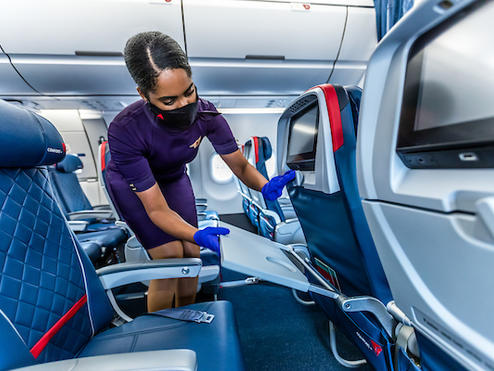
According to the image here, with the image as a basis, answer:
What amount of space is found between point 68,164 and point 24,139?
10.1 feet

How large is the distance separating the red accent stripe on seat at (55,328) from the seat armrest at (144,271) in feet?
0.50

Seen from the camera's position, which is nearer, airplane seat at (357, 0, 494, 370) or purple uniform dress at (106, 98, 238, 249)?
airplane seat at (357, 0, 494, 370)

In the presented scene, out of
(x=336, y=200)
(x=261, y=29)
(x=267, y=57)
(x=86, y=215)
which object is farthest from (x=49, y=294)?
(x=267, y=57)

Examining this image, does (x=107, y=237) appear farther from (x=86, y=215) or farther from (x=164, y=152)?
(x=164, y=152)

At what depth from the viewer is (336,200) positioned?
35.3 inches

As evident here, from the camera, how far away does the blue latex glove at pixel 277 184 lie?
1281 mm

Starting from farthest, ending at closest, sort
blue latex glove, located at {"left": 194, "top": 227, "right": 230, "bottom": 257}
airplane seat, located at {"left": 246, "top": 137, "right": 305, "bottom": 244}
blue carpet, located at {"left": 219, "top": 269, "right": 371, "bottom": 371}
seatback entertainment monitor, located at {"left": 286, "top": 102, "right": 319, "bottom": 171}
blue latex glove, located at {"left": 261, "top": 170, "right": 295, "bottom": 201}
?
airplane seat, located at {"left": 246, "top": 137, "right": 305, "bottom": 244} < blue carpet, located at {"left": 219, "top": 269, "right": 371, "bottom": 371} < blue latex glove, located at {"left": 261, "top": 170, "right": 295, "bottom": 201} < blue latex glove, located at {"left": 194, "top": 227, "right": 230, "bottom": 257} < seatback entertainment monitor, located at {"left": 286, "top": 102, "right": 319, "bottom": 171}

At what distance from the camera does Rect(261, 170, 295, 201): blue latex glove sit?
1281mm

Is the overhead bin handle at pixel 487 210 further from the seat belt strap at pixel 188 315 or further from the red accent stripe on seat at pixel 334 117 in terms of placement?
the seat belt strap at pixel 188 315

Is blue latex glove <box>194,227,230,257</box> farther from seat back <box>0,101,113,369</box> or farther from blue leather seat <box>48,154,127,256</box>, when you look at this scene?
blue leather seat <box>48,154,127,256</box>

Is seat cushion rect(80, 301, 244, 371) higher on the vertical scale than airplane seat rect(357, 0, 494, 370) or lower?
lower

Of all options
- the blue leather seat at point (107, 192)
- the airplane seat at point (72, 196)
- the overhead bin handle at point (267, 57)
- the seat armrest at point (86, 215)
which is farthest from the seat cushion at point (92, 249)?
the overhead bin handle at point (267, 57)

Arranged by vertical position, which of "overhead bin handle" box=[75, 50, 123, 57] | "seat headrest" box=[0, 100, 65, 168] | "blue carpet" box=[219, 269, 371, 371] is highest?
"overhead bin handle" box=[75, 50, 123, 57]

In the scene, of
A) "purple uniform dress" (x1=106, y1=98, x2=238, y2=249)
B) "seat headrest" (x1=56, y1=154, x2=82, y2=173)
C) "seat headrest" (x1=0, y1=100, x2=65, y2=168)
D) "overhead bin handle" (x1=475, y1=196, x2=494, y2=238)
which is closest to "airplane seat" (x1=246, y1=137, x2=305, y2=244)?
"purple uniform dress" (x1=106, y1=98, x2=238, y2=249)
